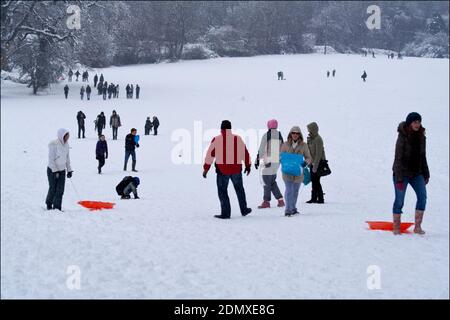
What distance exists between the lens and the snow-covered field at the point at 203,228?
534 centimetres

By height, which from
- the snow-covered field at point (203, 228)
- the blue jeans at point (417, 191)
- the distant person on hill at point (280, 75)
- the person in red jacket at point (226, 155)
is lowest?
the snow-covered field at point (203, 228)

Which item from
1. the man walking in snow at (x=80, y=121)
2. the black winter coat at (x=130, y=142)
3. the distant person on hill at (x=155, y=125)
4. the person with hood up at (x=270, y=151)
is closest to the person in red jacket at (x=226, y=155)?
the person with hood up at (x=270, y=151)

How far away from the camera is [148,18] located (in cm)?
8425

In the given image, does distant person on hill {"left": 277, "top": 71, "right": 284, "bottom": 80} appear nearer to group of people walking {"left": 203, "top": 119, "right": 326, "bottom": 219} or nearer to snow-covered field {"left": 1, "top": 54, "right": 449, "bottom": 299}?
snow-covered field {"left": 1, "top": 54, "right": 449, "bottom": 299}

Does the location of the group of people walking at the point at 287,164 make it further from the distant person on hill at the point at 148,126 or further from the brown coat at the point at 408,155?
the distant person on hill at the point at 148,126

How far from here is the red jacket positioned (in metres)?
8.72

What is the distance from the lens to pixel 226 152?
Result: 8.74 metres

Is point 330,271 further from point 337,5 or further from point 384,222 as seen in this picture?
point 337,5

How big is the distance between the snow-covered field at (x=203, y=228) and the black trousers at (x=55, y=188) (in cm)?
25

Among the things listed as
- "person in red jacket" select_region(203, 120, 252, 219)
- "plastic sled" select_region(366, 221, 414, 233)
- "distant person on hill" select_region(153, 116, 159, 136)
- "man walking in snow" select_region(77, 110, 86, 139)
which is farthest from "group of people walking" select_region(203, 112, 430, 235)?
"distant person on hill" select_region(153, 116, 159, 136)

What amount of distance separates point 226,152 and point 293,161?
3.58ft

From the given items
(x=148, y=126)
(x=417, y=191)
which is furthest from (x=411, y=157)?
(x=148, y=126)

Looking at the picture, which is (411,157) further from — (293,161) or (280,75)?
(280,75)

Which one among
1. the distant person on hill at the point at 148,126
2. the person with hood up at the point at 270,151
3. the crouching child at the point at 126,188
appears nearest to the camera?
the person with hood up at the point at 270,151
